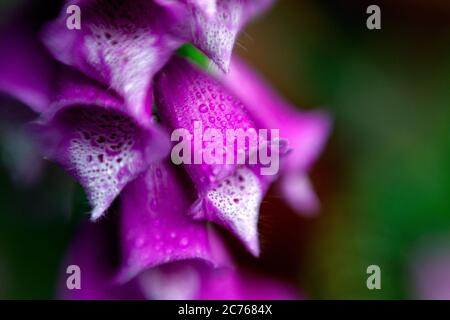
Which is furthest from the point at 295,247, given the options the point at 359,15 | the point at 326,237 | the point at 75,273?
the point at 75,273

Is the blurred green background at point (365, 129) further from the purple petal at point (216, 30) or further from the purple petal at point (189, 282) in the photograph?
the purple petal at point (216, 30)

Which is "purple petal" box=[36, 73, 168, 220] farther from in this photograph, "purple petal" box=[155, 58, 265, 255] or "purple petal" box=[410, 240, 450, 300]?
"purple petal" box=[410, 240, 450, 300]

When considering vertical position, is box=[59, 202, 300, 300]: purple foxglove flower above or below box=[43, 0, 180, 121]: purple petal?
below

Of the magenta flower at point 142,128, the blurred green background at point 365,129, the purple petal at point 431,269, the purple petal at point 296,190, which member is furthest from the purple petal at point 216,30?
the purple petal at point 431,269

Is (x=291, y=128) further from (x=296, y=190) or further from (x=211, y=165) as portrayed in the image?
(x=211, y=165)

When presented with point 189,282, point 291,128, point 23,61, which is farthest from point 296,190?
point 23,61

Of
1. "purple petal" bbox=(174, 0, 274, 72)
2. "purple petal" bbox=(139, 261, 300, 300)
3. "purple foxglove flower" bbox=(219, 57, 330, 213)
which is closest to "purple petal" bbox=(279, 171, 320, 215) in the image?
"purple foxglove flower" bbox=(219, 57, 330, 213)
